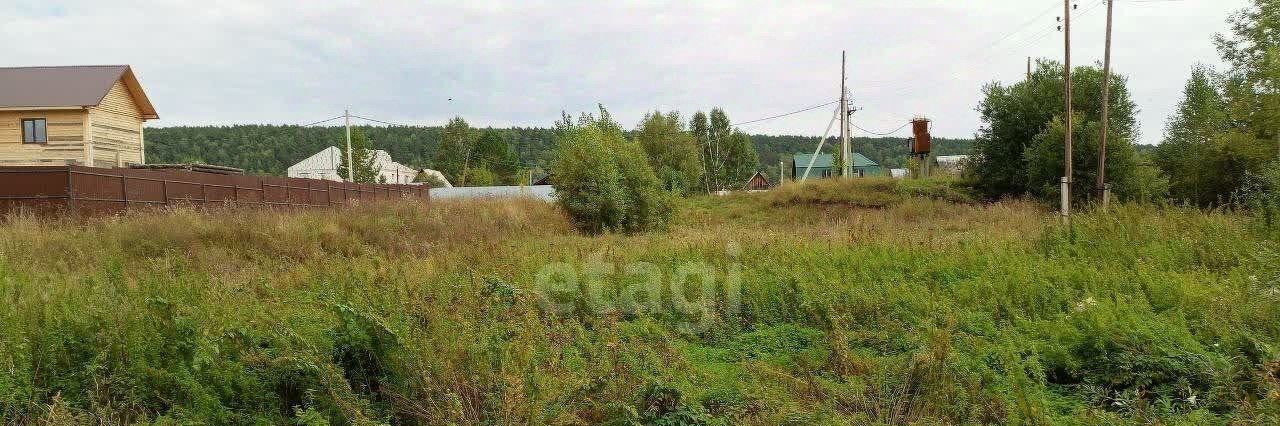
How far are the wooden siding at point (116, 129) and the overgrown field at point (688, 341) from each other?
22.8 metres

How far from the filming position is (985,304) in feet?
22.2

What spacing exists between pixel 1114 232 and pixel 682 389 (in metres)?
8.12

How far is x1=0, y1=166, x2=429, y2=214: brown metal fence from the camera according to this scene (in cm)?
1502

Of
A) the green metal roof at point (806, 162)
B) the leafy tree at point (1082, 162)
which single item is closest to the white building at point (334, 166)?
the green metal roof at point (806, 162)

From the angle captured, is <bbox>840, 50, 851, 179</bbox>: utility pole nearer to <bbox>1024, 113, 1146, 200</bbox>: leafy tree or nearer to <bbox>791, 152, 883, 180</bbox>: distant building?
<bbox>1024, 113, 1146, 200</bbox>: leafy tree

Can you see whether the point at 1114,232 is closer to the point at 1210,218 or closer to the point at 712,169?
the point at 1210,218

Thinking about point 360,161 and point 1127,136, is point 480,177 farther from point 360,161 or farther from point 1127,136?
point 1127,136

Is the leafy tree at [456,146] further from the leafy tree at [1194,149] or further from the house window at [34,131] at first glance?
the leafy tree at [1194,149]

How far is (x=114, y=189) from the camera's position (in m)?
16.6

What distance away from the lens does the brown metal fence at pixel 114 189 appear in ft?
49.3

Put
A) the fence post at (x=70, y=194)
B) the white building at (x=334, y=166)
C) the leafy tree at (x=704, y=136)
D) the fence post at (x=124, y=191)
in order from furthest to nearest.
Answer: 1. the white building at (x=334, y=166)
2. the leafy tree at (x=704, y=136)
3. the fence post at (x=124, y=191)
4. the fence post at (x=70, y=194)

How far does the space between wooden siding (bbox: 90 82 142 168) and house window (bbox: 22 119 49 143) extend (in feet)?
5.13

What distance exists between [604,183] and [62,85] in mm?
21767

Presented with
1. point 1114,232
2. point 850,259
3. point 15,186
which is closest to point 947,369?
point 850,259
